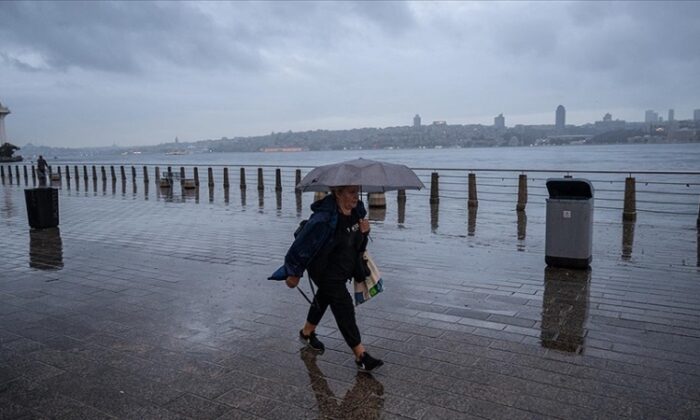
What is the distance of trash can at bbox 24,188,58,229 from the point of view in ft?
41.4

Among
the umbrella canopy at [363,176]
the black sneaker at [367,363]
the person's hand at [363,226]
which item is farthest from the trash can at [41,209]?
the black sneaker at [367,363]

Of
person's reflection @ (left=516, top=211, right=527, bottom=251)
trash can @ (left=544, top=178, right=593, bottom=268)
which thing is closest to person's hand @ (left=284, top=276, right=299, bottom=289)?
trash can @ (left=544, top=178, right=593, bottom=268)

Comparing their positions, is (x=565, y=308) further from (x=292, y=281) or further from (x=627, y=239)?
(x=627, y=239)

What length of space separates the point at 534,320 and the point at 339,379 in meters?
2.35

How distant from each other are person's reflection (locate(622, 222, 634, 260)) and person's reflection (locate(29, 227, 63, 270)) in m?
8.79

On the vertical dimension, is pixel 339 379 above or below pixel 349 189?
below

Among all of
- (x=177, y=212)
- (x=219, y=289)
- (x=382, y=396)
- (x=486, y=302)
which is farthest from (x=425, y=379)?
(x=177, y=212)

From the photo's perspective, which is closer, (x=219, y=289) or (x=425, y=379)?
(x=425, y=379)

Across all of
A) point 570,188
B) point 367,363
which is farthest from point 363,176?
point 570,188

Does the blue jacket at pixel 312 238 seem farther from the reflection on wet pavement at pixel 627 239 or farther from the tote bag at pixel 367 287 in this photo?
the reflection on wet pavement at pixel 627 239

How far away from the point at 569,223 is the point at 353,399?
502 centimetres

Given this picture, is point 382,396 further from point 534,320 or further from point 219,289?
point 219,289

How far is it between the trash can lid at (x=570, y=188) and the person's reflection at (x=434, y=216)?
165 inches

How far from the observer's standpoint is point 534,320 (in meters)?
5.69
